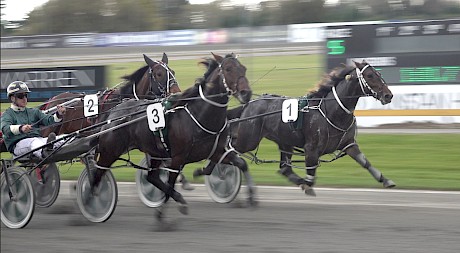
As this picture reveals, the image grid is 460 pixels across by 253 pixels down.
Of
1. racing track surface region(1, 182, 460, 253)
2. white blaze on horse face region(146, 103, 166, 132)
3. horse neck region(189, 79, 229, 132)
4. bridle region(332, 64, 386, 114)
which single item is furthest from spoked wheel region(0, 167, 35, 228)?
bridle region(332, 64, 386, 114)

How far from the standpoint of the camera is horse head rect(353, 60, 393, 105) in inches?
391

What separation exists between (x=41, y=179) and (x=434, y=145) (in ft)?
28.1

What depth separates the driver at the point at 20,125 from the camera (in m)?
8.72

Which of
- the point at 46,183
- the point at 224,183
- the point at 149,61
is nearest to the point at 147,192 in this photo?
the point at 224,183

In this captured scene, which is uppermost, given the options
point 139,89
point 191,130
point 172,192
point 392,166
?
point 139,89

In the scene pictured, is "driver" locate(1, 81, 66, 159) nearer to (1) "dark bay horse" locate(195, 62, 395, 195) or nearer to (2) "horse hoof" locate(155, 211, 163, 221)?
(2) "horse hoof" locate(155, 211, 163, 221)

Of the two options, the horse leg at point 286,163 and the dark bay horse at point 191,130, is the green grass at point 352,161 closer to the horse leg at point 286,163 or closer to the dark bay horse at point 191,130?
the horse leg at point 286,163

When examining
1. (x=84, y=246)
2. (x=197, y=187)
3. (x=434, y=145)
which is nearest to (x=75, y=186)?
(x=84, y=246)

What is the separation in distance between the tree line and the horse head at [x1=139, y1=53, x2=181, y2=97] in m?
14.4

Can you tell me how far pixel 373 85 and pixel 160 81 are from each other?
8.52 ft

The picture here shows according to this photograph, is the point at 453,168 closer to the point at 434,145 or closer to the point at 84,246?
the point at 434,145

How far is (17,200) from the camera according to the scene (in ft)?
28.1

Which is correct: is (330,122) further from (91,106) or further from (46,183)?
(46,183)

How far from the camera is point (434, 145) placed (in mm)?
15891
